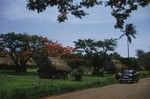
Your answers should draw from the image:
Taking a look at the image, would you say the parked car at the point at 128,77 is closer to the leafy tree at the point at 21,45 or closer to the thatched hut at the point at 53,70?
the thatched hut at the point at 53,70

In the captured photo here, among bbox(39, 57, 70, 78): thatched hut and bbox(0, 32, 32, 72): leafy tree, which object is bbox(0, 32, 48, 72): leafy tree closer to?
bbox(0, 32, 32, 72): leafy tree

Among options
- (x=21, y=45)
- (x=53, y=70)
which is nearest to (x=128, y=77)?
(x=53, y=70)

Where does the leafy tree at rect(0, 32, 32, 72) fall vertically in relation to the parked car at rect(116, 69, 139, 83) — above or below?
above

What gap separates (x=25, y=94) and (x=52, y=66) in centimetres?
3392

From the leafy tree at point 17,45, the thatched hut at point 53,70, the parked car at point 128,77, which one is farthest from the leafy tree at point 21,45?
the parked car at point 128,77

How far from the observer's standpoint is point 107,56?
8438cm

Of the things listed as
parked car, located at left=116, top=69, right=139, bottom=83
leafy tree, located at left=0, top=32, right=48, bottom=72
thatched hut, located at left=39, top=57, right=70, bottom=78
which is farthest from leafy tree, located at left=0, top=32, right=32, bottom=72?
parked car, located at left=116, top=69, right=139, bottom=83

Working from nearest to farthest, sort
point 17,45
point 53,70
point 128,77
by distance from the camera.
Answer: point 128,77 → point 53,70 → point 17,45

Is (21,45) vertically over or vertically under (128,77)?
over

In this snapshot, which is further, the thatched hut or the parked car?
the thatched hut

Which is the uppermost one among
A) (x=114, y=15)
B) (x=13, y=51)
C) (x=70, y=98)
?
(x=13, y=51)

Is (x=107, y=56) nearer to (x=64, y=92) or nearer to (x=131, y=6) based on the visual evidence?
(x=64, y=92)

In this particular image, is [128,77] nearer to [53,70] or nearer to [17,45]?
[53,70]

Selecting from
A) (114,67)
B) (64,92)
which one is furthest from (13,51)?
(64,92)
